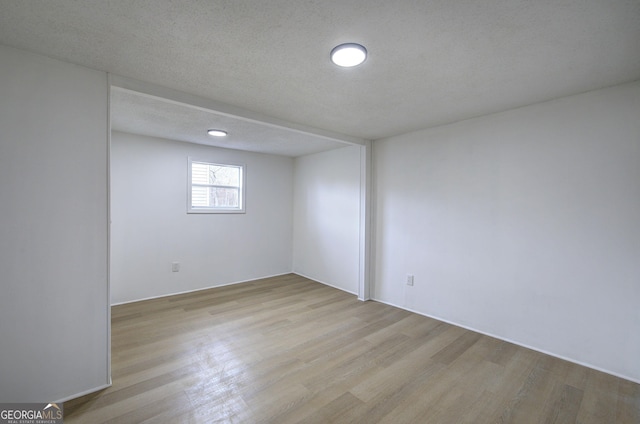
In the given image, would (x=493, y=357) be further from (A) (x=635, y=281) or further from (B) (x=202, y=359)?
(B) (x=202, y=359)

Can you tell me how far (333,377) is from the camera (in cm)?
213

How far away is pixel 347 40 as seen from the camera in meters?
1.61

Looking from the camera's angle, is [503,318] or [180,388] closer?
[180,388]

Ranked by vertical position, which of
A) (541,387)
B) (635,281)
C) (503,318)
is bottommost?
(541,387)

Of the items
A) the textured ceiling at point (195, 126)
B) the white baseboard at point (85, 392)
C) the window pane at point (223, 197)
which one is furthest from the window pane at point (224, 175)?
the white baseboard at point (85, 392)

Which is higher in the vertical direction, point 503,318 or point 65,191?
point 65,191

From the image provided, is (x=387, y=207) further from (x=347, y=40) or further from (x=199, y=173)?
(x=199, y=173)

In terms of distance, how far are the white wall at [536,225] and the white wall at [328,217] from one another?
0.92 meters

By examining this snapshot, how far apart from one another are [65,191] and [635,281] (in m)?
4.26

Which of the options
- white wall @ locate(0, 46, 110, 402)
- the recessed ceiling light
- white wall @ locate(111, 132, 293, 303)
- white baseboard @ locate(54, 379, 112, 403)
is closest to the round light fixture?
white wall @ locate(0, 46, 110, 402)

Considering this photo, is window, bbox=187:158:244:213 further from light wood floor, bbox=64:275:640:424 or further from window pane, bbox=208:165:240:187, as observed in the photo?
light wood floor, bbox=64:275:640:424

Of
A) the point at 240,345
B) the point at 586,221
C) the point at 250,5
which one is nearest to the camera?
the point at 250,5

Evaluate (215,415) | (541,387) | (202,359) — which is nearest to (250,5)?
(215,415)

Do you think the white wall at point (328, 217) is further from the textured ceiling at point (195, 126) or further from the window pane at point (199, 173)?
the window pane at point (199, 173)
